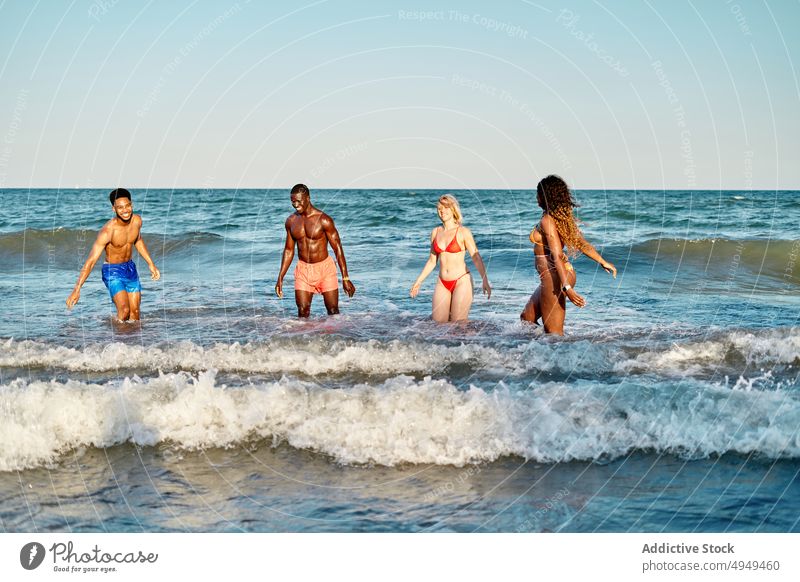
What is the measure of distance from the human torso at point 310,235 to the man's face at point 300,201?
189mm

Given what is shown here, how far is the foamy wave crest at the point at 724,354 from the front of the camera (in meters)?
10.0

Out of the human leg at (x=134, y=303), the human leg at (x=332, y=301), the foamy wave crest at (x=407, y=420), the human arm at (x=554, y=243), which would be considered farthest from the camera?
the human leg at (x=332, y=301)

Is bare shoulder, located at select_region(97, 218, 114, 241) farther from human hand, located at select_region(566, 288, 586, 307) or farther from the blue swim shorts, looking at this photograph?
human hand, located at select_region(566, 288, 586, 307)

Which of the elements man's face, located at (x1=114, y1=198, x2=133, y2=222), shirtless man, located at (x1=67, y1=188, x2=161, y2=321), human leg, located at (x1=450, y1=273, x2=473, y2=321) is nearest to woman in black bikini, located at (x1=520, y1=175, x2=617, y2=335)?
human leg, located at (x1=450, y1=273, x2=473, y2=321)

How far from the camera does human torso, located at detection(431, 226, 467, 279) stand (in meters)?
11.6

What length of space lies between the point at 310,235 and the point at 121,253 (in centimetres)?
314

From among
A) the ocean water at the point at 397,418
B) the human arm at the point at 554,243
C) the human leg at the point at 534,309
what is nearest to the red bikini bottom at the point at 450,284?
the ocean water at the point at 397,418

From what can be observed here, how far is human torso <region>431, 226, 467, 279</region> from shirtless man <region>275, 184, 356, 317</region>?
65.6 inches

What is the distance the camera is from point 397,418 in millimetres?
7504

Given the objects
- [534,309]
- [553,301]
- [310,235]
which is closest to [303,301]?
[310,235]

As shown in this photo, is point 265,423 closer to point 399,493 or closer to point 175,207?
point 399,493

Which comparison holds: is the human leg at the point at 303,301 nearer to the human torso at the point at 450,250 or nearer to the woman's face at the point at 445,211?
the human torso at the point at 450,250

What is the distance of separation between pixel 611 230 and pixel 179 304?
859 inches

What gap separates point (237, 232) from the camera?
109 ft
